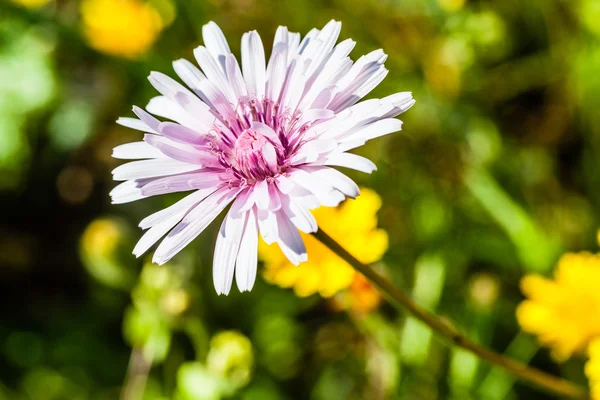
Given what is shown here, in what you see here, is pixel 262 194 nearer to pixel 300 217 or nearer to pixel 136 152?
pixel 300 217

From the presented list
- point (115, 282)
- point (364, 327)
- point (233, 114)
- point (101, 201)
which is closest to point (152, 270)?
point (115, 282)

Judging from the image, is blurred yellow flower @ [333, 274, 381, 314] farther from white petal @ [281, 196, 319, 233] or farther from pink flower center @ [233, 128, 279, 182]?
white petal @ [281, 196, 319, 233]

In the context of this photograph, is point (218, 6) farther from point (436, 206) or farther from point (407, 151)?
point (436, 206)

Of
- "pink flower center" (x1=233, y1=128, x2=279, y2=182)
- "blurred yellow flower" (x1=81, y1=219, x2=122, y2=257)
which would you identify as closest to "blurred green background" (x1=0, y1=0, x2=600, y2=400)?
"blurred yellow flower" (x1=81, y1=219, x2=122, y2=257)

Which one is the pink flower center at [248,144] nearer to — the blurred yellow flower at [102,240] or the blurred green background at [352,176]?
the blurred green background at [352,176]

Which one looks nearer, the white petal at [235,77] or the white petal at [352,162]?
the white petal at [352,162]

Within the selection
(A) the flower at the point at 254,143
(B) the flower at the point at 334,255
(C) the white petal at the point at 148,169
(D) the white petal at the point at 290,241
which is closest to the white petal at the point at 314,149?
(A) the flower at the point at 254,143

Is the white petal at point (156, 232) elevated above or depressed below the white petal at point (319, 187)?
above

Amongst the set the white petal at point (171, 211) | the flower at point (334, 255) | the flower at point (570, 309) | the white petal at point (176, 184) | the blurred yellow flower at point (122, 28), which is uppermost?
the blurred yellow flower at point (122, 28)
